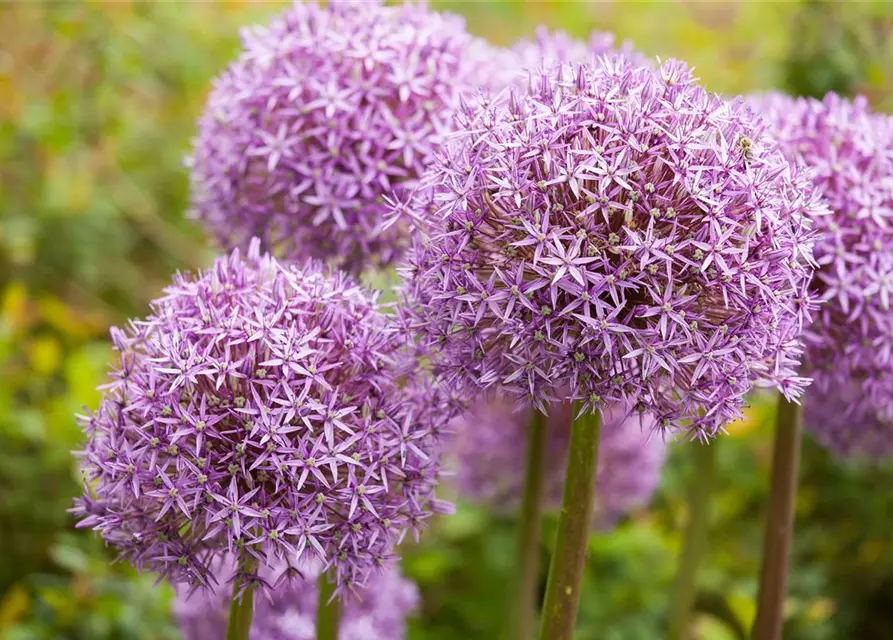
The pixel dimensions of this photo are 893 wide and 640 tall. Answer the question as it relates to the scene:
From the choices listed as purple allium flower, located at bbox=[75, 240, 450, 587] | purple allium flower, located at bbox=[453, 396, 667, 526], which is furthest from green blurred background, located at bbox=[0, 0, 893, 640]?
purple allium flower, located at bbox=[75, 240, 450, 587]

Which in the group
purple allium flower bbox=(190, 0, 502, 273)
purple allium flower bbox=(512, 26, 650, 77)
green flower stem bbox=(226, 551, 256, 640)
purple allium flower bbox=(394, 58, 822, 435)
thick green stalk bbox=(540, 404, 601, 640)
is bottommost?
green flower stem bbox=(226, 551, 256, 640)

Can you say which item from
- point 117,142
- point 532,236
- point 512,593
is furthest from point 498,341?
point 117,142

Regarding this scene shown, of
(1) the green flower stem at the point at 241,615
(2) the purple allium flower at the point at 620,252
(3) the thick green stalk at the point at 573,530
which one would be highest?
(2) the purple allium flower at the point at 620,252

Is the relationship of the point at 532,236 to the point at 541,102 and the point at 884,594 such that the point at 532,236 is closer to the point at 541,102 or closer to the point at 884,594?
the point at 541,102

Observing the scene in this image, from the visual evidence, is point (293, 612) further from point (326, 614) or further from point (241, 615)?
point (241, 615)

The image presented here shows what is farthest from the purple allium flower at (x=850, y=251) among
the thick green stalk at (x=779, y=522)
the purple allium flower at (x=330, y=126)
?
the purple allium flower at (x=330, y=126)

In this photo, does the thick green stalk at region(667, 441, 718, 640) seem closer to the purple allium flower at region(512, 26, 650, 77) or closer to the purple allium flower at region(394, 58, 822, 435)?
the purple allium flower at region(394, 58, 822, 435)

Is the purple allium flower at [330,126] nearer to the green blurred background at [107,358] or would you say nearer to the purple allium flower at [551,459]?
the purple allium flower at [551,459]
